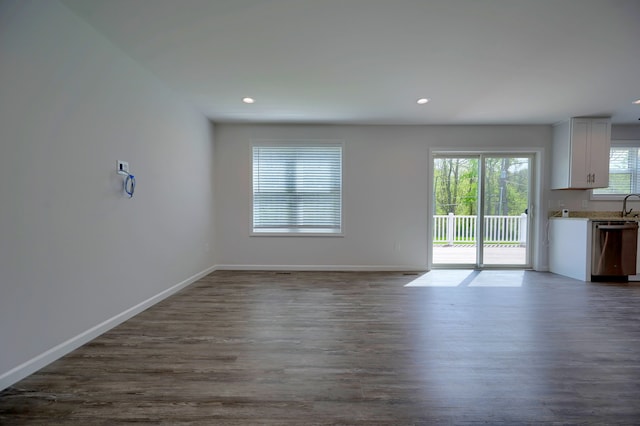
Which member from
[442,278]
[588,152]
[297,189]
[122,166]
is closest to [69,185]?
[122,166]

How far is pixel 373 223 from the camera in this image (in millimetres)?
4754

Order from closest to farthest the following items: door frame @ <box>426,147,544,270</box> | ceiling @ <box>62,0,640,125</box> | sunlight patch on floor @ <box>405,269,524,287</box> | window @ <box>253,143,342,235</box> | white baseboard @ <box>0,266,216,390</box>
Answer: white baseboard @ <box>0,266,216,390</box> → ceiling @ <box>62,0,640,125</box> → sunlight patch on floor @ <box>405,269,524,287</box> → door frame @ <box>426,147,544,270</box> → window @ <box>253,143,342,235</box>

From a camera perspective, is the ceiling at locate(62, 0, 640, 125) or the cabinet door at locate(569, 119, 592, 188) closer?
the ceiling at locate(62, 0, 640, 125)

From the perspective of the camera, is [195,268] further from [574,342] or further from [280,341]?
[574,342]

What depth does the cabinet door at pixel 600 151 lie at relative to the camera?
4246 mm

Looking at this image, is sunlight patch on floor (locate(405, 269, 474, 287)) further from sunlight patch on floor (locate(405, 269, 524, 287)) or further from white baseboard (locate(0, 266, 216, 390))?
white baseboard (locate(0, 266, 216, 390))

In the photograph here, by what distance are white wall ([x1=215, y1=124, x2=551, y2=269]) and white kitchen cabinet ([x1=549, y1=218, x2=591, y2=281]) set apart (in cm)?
16

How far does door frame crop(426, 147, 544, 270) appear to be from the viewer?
4688 millimetres

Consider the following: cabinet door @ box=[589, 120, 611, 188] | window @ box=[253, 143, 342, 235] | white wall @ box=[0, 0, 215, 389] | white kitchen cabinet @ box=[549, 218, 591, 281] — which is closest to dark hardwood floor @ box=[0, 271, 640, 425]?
white wall @ box=[0, 0, 215, 389]

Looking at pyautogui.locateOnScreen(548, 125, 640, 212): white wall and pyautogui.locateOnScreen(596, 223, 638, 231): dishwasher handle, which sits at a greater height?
pyautogui.locateOnScreen(548, 125, 640, 212): white wall

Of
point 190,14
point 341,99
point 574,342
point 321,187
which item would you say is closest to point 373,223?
point 321,187

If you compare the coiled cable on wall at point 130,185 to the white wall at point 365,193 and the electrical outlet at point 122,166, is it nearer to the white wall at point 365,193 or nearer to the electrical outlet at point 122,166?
the electrical outlet at point 122,166

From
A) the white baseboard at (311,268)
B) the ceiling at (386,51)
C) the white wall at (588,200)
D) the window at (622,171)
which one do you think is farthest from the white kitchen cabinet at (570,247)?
the white baseboard at (311,268)

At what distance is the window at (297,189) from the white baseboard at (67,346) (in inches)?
85.9
